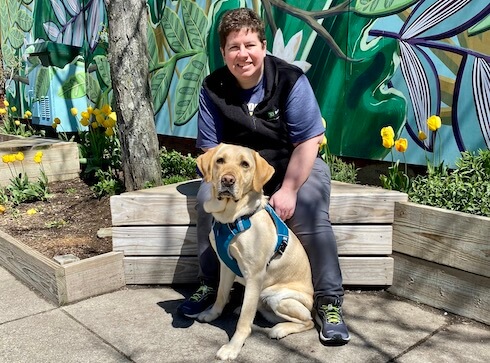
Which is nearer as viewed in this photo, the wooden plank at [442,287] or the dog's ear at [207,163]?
the dog's ear at [207,163]

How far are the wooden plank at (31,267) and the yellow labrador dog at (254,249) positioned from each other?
1.24 m

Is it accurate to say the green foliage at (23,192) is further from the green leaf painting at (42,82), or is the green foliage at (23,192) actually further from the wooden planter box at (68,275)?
the green leaf painting at (42,82)

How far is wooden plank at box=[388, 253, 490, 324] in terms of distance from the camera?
111 inches

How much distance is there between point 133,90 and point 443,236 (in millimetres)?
2756

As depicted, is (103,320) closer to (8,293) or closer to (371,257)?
(8,293)

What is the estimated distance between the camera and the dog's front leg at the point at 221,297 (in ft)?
9.22

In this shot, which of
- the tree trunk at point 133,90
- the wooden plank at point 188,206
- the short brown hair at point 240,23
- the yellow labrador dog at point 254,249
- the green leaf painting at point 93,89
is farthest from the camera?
the green leaf painting at point 93,89

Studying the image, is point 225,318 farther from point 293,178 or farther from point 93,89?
point 93,89

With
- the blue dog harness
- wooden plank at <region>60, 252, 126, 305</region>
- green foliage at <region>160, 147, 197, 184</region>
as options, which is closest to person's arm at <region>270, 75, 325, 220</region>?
the blue dog harness

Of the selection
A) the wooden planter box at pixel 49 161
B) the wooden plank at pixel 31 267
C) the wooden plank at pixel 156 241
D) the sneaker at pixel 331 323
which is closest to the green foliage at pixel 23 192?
the wooden planter box at pixel 49 161

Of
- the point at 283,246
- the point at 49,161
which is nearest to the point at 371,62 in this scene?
the point at 283,246

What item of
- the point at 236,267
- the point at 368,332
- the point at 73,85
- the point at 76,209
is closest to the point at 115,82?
the point at 76,209

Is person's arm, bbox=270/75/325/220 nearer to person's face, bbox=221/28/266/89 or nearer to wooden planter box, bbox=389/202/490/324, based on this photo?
person's face, bbox=221/28/266/89

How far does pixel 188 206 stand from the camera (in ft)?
11.0
